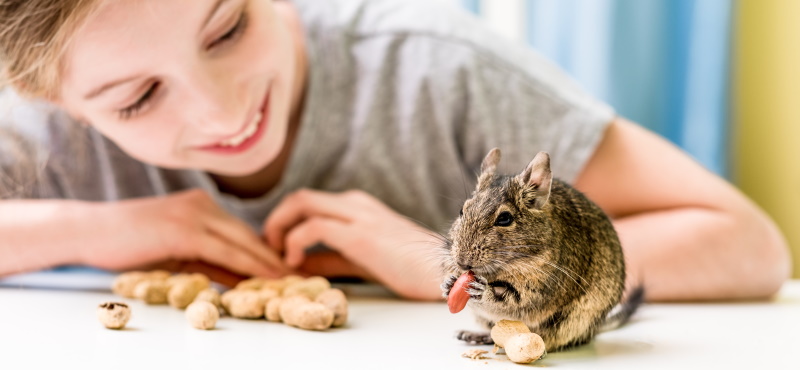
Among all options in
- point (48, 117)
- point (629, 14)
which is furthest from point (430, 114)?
point (629, 14)

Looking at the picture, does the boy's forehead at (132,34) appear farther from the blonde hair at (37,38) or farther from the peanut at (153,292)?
the peanut at (153,292)

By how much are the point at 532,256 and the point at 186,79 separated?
0.52m

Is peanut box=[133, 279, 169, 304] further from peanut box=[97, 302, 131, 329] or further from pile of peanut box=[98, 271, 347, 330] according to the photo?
peanut box=[97, 302, 131, 329]

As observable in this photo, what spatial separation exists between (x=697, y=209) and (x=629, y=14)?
3.31ft

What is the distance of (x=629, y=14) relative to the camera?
1.95m

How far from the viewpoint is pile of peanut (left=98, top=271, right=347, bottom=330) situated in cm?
79

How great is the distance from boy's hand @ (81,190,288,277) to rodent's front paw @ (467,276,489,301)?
565mm

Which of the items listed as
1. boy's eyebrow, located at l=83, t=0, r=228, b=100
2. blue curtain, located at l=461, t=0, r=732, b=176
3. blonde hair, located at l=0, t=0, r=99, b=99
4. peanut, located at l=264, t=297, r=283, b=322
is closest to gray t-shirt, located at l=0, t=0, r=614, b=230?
blonde hair, located at l=0, t=0, r=99, b=99

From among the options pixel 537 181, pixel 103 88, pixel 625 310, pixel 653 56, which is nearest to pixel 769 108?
pixel 653 56

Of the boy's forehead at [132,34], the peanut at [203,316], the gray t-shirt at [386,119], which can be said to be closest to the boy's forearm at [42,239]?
the gray t-shirt at [386,119]

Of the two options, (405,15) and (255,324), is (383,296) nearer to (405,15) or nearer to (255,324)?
(255,324)

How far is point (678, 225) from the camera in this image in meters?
1.06

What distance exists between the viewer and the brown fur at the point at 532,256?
0.62 meters

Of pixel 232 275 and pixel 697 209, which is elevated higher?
pixel 697 209
